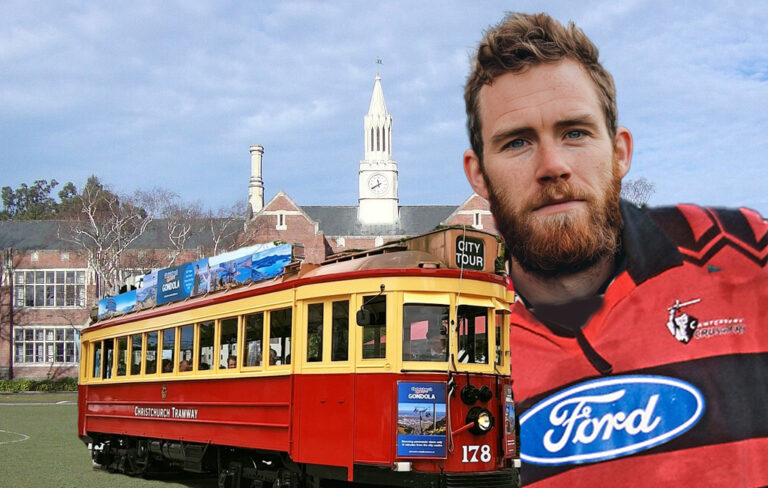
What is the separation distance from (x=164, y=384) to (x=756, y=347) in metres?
10.3

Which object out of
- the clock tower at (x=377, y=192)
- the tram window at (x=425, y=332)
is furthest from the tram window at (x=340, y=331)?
the clock tower at (x=377, y=192)

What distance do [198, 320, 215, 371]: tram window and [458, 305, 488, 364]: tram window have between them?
172 inches

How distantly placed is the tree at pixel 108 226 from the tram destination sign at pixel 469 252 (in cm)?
3542

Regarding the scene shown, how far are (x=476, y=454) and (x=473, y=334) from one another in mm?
1281

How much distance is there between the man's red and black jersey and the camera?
5070mm

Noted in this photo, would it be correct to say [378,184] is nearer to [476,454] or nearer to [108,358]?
[108,358]

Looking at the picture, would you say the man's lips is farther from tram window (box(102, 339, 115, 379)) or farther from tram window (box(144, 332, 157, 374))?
tram window (box(102, 339, 115, 379))

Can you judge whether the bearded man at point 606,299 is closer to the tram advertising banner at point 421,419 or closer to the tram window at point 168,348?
the tram advertising banner at point 421,419

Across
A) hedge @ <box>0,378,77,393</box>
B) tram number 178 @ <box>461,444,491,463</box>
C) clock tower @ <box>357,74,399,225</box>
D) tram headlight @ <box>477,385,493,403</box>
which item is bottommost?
hedge @ <box>0,378,77,393</box>

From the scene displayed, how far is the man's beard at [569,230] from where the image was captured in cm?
528

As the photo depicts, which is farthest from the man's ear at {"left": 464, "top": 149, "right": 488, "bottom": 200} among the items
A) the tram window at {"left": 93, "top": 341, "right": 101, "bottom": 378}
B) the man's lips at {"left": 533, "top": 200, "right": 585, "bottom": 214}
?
the tram window at {"left": 93, "top": 341, "right": 101, "bottom": 378}

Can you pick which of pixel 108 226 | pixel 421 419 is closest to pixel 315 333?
pixel 421 419

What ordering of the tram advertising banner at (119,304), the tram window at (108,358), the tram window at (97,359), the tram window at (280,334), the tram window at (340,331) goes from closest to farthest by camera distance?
the tram window at (340,331)
the tram window at (280,334)
the tram advertising banner at (119,304)
the tram window at (108,358)
the tram window at (97,359)

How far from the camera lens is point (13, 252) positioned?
186 feet
